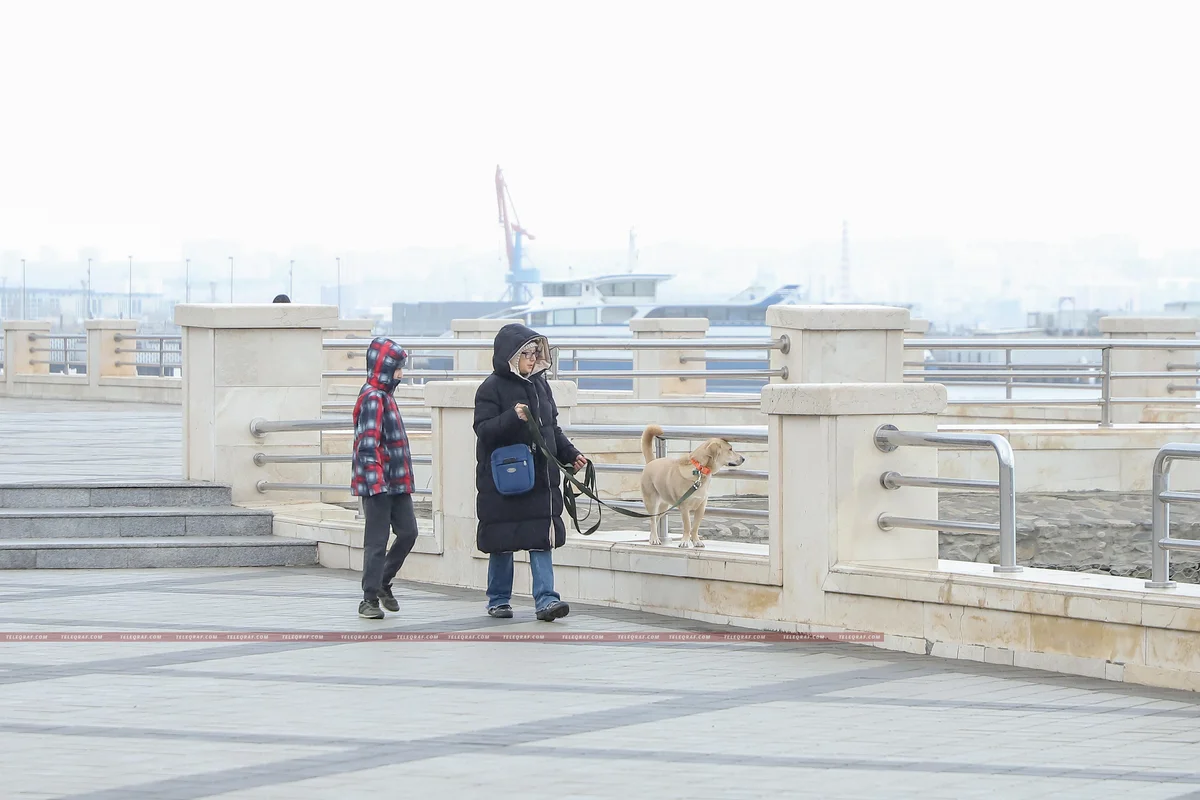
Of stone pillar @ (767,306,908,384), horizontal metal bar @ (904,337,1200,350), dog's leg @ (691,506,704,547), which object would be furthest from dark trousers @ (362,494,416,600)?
horizontal metal bar @ (904,337,1200,350)

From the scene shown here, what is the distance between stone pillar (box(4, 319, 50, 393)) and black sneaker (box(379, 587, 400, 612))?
2302 cm

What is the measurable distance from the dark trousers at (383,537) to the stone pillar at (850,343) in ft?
22.4

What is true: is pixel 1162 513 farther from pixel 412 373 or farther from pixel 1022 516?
pixel 412 373

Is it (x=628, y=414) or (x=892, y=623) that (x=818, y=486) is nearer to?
(x=892, y=623)

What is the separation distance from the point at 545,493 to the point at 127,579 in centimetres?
335

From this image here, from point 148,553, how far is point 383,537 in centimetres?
292

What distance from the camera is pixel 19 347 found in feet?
104

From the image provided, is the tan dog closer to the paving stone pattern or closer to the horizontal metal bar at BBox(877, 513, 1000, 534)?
the horizontal metal bar at BBox(877, 513, 1000, 534)

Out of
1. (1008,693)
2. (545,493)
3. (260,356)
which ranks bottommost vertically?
(1008,693)

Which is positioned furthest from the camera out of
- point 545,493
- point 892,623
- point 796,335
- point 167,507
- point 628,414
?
point 628,414

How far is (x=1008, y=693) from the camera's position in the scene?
757 cm

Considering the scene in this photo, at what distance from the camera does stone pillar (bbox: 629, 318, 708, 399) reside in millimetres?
23109

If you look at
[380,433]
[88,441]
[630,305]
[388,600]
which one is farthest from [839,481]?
[630,305]

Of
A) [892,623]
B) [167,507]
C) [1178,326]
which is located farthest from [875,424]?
[1178,326]
